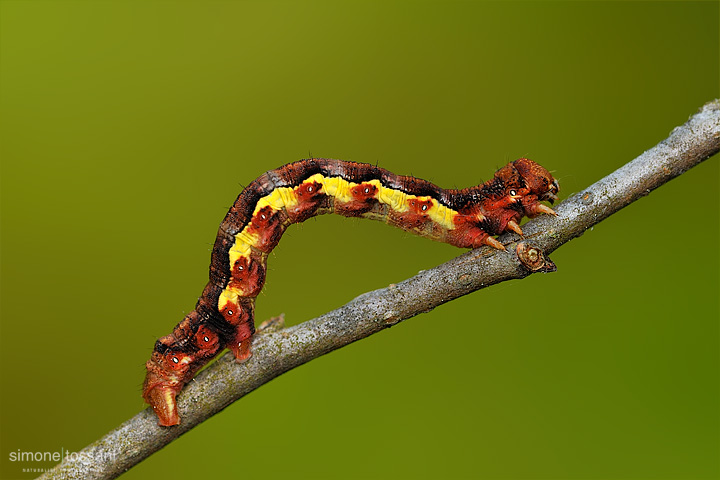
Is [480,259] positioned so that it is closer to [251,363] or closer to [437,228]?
[437,228]

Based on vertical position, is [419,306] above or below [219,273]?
below

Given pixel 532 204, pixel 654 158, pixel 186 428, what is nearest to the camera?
pixel 654 158

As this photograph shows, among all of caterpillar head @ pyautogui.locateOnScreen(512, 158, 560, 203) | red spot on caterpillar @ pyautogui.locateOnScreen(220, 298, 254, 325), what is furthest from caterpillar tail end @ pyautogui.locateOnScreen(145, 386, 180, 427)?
caterpillar head @ pyautogui.locateOnScreen(512, 158, 560, 203)

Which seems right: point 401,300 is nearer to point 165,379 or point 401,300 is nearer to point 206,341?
point 206,341

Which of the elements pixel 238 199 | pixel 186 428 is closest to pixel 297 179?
pixel 238 199

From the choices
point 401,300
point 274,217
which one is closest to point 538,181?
point 401,300

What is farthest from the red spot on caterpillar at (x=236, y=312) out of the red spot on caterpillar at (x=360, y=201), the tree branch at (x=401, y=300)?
the red spot on caterpillar at (x=360, y=201)

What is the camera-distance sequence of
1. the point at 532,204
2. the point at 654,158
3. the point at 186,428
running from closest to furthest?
the point at 654,158, the point at 532,204, the point at 186,428
